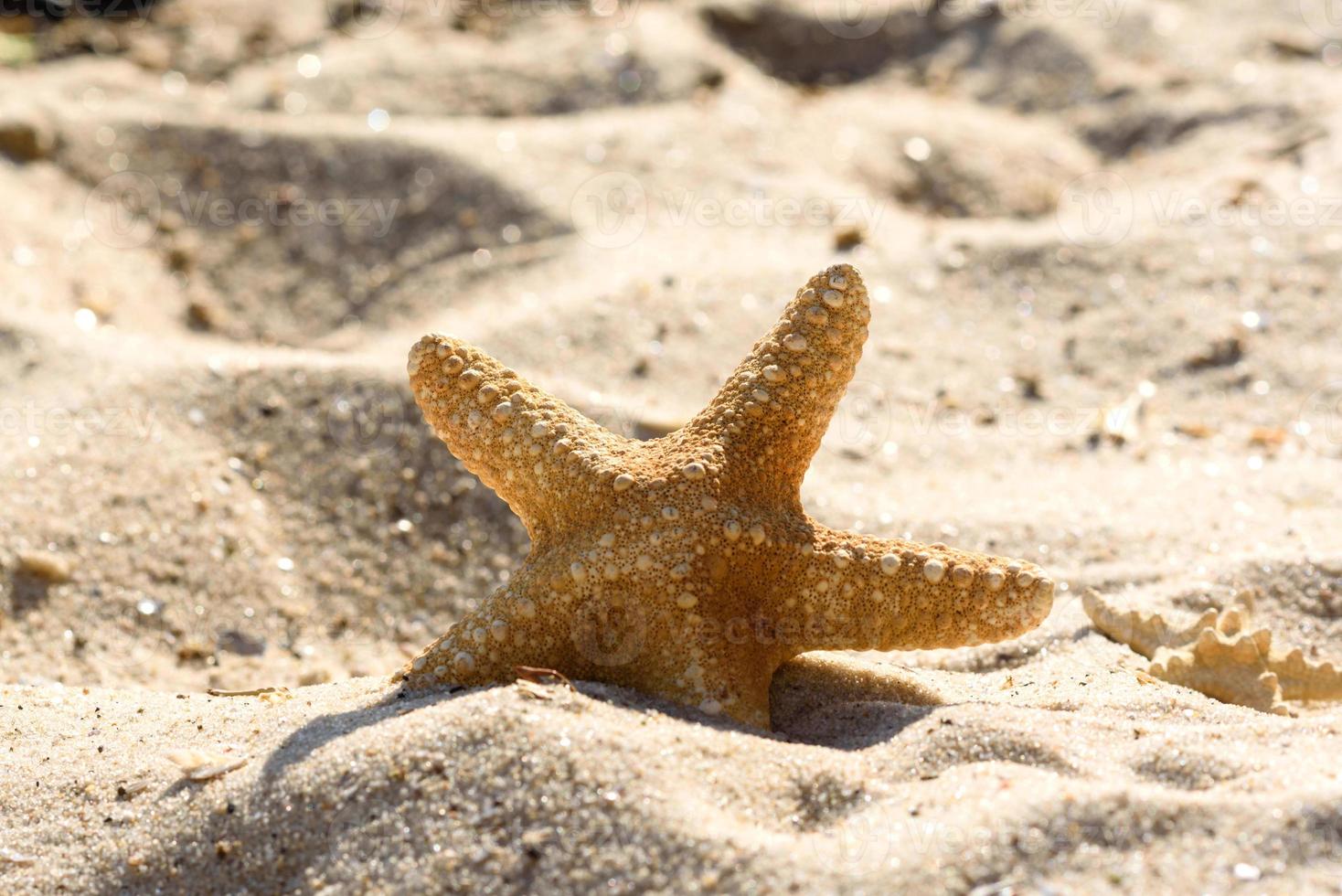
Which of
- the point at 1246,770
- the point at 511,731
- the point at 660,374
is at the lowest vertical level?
the point at 660,374

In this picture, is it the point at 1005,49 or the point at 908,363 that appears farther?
the point at 1005,49

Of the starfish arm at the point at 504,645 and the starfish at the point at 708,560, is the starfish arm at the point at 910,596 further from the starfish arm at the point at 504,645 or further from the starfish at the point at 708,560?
the starfish arm at the point at 504,645

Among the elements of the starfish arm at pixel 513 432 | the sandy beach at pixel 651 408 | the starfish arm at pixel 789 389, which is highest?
the starfish arm at pixel 789 389

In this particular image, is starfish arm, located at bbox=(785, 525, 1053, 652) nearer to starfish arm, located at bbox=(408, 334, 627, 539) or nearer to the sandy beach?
the sandy beach

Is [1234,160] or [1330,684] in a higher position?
[1234,160]

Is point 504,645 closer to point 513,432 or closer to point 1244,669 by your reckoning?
point 513,432

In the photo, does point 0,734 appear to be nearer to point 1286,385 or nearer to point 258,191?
point 258,191

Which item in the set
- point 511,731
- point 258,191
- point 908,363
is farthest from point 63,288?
point 511,731

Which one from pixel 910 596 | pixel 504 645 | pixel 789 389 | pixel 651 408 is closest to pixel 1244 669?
pixel 910 596

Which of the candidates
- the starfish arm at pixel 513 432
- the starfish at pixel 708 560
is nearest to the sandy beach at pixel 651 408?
the starfish at pixel 708 560
